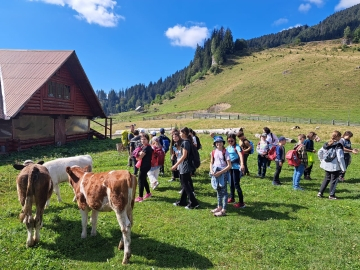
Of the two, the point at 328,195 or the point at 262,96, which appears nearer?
the point at 328,195

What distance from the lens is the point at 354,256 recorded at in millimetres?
5262

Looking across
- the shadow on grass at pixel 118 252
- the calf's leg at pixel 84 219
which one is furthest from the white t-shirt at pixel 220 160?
the calf's leg at pixel 84 219

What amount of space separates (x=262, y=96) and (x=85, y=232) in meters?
73.9

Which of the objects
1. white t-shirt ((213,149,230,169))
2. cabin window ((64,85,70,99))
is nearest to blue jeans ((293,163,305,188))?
white t-shirt ((213,149,230,169))

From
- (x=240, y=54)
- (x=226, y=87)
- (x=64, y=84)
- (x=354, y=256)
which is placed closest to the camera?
(x=354, y=256)

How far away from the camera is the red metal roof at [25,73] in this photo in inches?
735

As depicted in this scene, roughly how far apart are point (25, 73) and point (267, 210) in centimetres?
2176

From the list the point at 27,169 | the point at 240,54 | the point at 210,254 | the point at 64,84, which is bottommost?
the point at 210,254

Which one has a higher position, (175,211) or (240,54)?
(240,54)

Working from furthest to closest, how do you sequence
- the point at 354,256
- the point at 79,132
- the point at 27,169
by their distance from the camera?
the point at 79,132 → the point at 27,169 → the point at 354,256

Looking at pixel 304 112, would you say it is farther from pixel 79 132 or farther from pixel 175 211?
pixel 175 211

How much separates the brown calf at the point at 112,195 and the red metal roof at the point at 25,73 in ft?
49.1

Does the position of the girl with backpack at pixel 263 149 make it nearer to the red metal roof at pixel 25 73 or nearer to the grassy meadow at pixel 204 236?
the grassy meadow at pixel 204 236

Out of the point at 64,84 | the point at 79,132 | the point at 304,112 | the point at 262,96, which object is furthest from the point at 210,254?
the point at 262,96
